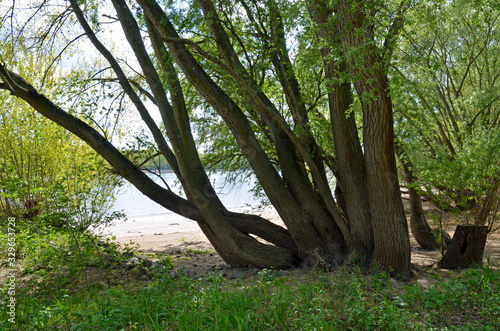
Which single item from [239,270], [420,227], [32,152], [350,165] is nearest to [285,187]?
[350,165]

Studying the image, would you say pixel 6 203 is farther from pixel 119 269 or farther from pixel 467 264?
pixel 467 264

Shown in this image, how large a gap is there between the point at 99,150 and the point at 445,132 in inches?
535

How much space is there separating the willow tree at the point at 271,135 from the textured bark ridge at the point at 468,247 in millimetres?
1152

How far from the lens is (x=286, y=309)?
3.65m

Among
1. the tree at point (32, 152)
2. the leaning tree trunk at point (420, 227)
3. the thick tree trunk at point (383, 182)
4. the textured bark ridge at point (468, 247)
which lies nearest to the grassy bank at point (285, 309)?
the thick tree trunk at point (383, 182)

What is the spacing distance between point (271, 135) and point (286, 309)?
12.1 ft

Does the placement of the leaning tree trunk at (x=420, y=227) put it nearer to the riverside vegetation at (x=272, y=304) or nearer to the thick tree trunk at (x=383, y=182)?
the riverside vegetation at (x=272, y=304)

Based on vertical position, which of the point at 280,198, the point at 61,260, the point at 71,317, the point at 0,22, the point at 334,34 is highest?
the point at 0,22

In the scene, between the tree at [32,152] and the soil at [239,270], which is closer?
the soil at [239,270]

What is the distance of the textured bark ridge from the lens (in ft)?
19.3

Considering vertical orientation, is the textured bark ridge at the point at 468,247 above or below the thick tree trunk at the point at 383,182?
below

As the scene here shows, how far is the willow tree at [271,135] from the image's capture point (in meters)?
5.38

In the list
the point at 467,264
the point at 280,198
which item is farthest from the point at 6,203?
the point at 467,264

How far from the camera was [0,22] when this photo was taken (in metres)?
5.38
